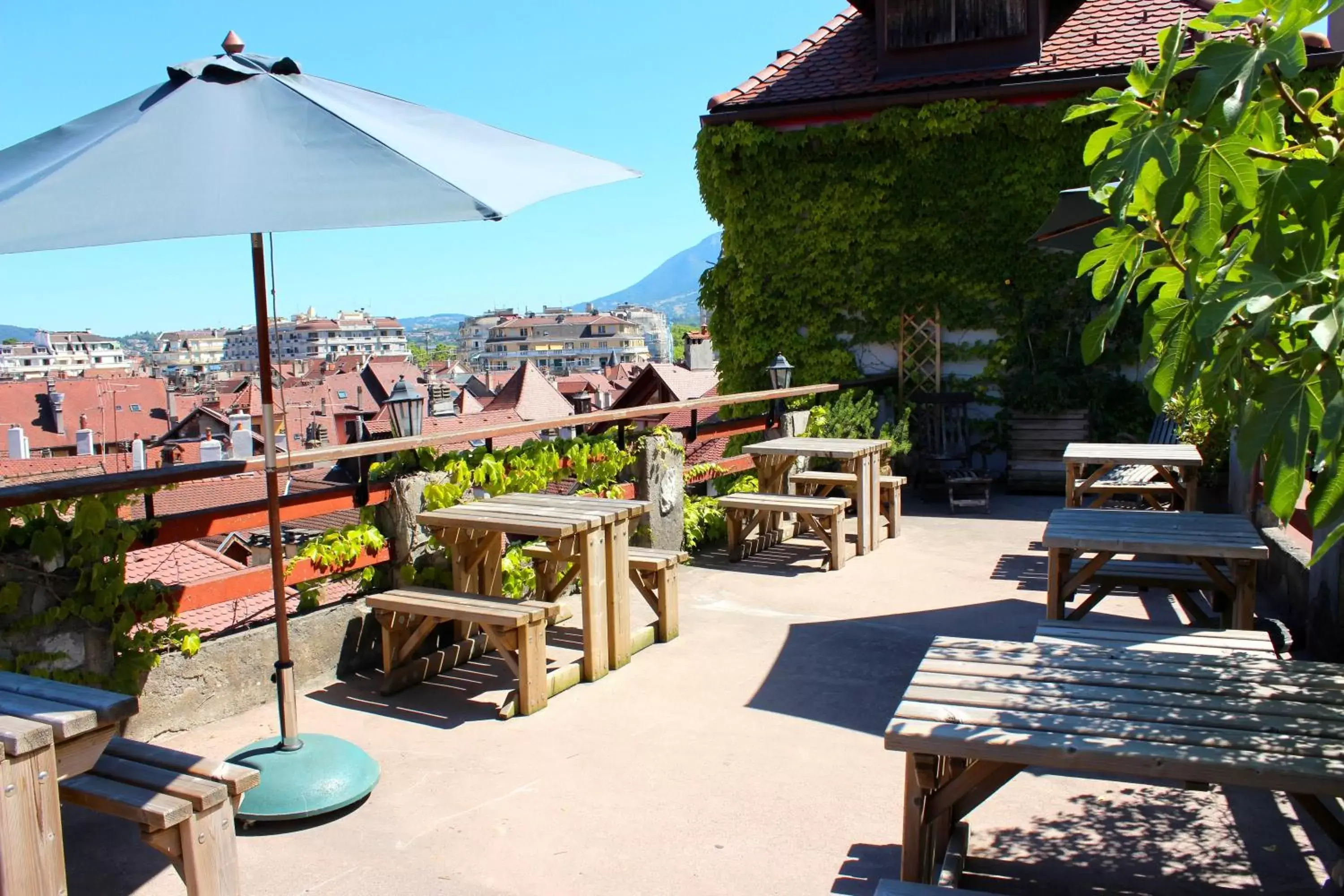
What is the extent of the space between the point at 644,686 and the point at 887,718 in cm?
111

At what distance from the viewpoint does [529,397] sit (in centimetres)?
5722

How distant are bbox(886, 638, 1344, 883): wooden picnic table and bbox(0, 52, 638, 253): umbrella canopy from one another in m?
Answer: 1.76

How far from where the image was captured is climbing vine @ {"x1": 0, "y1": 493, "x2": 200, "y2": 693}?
12.2ft

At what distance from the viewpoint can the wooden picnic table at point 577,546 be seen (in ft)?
16.0

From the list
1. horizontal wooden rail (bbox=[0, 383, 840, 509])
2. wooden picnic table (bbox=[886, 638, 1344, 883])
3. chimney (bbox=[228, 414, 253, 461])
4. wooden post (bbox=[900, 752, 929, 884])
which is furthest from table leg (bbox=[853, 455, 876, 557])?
chimney (bbox=[228, 414, 253, 461])

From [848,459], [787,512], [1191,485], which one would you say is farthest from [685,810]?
[848,459]

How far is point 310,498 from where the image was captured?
4.70 meters

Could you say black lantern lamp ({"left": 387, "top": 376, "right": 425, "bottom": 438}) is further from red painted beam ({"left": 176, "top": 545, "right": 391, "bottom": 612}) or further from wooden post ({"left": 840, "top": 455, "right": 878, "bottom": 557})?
wooden post ({"left": 840, "top": 455, "right": 878, "bottom": 557})

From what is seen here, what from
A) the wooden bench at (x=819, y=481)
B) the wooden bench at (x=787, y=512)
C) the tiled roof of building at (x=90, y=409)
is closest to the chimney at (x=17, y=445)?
the tiled roof of building at (x=90, y=409)

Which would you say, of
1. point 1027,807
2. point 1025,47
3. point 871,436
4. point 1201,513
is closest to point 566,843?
point 1027,807

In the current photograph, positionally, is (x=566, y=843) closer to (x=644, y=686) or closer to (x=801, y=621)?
(x=644, y=686)

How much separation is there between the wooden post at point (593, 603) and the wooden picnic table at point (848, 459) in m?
2.90

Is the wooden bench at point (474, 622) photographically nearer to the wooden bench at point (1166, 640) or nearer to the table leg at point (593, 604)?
the table leg at point (593, 604)

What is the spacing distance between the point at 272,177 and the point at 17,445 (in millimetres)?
55260
